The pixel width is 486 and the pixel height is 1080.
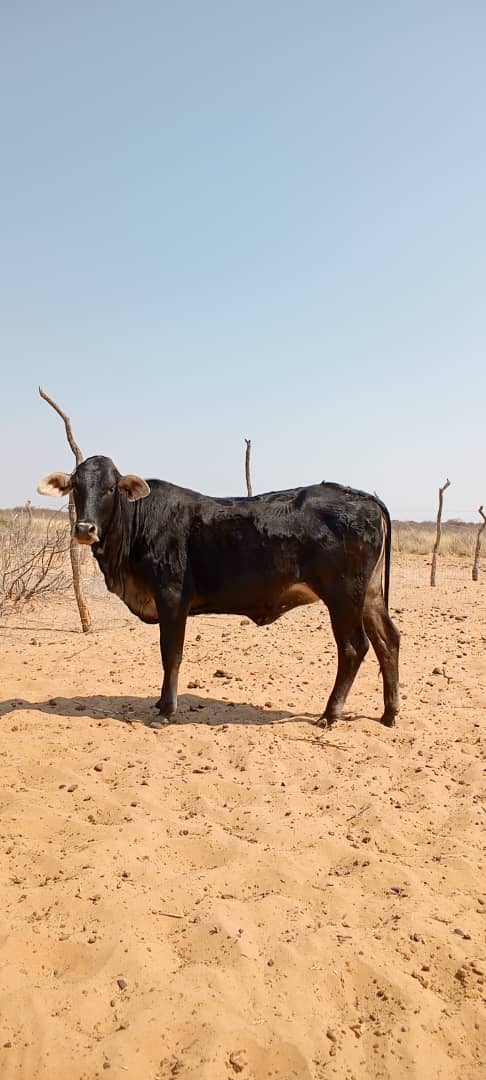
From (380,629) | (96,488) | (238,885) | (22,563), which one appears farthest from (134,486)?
(22,563)

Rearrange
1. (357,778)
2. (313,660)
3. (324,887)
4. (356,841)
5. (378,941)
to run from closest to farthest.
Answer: (378,941), (324,887), (356,841), (357,778), (313,660)

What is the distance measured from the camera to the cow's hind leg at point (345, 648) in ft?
21.1

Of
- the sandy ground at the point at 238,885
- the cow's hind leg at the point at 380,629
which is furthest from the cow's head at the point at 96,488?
the cow's hind leg at the point at 380,629

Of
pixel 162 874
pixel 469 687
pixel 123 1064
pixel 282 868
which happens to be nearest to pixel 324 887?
pixel 282 868

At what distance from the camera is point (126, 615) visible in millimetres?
12539

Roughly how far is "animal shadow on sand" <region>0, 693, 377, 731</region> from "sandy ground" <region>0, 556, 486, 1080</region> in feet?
0.11

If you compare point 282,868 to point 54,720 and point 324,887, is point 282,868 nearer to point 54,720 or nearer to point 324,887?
point 324,887

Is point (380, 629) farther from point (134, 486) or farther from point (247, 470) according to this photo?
point (247, 470)

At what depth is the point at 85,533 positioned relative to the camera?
19.3 feet

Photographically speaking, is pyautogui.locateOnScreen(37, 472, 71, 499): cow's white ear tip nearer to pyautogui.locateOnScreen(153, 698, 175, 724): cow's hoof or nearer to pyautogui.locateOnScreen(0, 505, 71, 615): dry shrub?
pyautogui.locateOnScreen(153, 698, 175, 724): cow's hoof

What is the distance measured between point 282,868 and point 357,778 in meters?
1.48

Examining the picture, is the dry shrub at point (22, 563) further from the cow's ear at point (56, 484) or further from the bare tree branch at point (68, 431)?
the cow's ear at point (56, 484)

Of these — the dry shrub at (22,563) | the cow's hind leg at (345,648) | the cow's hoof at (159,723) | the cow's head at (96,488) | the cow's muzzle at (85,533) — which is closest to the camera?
the cow's muzzle at (85,533)

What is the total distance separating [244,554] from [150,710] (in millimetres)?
1590
